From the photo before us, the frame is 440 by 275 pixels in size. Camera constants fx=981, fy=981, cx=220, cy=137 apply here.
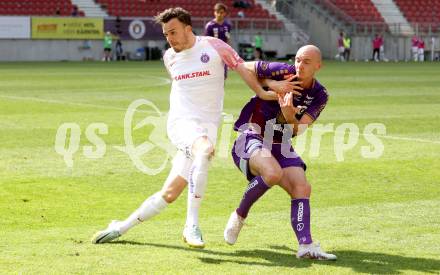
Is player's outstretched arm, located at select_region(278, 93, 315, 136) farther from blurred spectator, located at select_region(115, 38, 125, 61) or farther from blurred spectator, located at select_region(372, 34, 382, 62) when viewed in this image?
blurred spectator, located at select_region(372, 34, 382, 62)

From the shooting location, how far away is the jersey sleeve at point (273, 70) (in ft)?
25.3

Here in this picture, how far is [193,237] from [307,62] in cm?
159

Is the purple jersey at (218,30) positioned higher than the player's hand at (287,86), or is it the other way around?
the player's hand at (287,86)

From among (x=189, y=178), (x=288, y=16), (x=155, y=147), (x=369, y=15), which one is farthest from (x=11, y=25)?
(x=189, y=178)

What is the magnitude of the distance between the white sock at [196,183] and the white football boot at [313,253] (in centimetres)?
85

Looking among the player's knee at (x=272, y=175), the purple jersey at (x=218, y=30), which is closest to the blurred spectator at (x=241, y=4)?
the purple jersey at (x=218, y=30)

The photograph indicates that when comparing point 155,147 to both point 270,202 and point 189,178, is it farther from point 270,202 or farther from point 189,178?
point 189,178

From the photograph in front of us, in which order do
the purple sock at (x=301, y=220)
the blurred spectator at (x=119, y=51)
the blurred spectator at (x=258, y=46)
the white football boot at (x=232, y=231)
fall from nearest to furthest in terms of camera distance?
1. the purple sock at (x=301, y=220)
2. the white football boot at (x=232, y=231)
3. the blurred spectator at (x=119, y=51)
4. the blurred spectator at (x=258, y=46)

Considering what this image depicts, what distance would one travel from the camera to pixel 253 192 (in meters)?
7.82

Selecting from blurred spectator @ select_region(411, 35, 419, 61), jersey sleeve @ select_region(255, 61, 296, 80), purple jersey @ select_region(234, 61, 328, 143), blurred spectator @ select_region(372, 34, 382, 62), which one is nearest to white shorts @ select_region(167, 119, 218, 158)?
purple jersey @ select_region(234, 61, 328, 143)

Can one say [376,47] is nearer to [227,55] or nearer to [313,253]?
[227,55]

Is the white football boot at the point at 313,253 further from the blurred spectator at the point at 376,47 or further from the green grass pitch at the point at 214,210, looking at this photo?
the blurred spectator at the point at 376,47

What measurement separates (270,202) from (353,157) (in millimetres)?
3704

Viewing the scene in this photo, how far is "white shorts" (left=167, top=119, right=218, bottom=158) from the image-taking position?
25.3 ft
